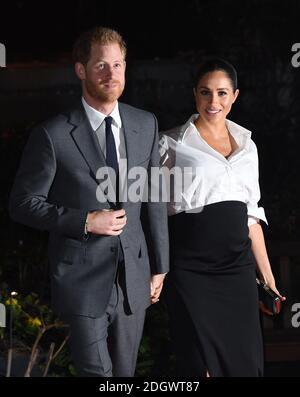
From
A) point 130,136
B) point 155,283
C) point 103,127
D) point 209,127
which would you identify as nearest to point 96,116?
point 103,127

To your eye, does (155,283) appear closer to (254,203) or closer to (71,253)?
(71,253)

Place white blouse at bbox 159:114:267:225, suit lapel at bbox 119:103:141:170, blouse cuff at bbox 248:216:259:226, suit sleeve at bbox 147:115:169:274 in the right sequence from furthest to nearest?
blouse cuff at bbox 248:216:259:226
white blouse at bbox 159:114:267:225
suit sleeve at bbox 147:115:169:274
suit lapel at bbox 119:103:141:170

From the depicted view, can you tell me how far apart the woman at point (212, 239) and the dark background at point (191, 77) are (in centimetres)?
131

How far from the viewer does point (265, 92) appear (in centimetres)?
953

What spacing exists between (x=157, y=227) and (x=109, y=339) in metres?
0.52

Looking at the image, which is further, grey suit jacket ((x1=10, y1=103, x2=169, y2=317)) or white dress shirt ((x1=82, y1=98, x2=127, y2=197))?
white dress shirt ((x1=82, y1=98, x2=127, y2=197))

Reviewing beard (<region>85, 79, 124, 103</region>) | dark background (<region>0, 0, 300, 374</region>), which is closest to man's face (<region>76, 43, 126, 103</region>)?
beard (<region>85, 79, 124, 103</region>)

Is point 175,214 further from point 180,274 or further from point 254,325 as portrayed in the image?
point 254,325

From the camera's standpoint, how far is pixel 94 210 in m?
4.23

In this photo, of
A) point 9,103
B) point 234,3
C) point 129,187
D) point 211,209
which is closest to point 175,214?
point 211,209

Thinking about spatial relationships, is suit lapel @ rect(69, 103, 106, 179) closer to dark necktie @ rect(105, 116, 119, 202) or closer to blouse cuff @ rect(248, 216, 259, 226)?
dark necktie @ rect(105, 116, 119, 202)

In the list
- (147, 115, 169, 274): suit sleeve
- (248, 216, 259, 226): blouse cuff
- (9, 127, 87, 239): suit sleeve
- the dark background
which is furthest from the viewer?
the dark background

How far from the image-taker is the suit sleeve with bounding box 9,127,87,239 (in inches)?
164

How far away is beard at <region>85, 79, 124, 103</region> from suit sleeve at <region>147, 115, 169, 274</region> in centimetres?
27
